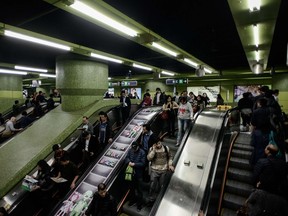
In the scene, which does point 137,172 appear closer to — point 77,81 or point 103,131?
point 103,131

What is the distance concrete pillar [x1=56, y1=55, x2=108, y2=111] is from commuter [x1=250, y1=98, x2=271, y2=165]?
7.00m

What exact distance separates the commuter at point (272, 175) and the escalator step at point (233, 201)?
1.30m


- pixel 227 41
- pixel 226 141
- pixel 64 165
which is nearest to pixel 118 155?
pixel 64 165

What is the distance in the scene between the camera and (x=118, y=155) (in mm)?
6477

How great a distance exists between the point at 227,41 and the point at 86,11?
5.33m

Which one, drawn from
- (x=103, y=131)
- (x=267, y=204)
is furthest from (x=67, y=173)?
(x=267, y=204)

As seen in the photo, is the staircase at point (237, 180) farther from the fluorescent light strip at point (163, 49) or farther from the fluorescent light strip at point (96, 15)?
the fluorescent light strip at point (96, 15)

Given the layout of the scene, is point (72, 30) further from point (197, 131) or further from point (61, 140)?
point (197, 131)

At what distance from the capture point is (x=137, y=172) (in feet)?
17.3

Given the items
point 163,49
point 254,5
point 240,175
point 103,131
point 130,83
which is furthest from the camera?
point 130,83

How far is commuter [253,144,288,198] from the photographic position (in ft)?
9.15

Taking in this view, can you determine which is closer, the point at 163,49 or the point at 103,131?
the point at 103,131

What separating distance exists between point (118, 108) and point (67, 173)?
4792mm

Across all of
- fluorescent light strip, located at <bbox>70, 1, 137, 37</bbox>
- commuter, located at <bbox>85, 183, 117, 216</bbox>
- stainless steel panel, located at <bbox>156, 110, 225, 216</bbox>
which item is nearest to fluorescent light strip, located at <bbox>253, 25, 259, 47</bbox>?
stainless steel panel, located at <bbox>156, 110, 225, 216</bbox>
